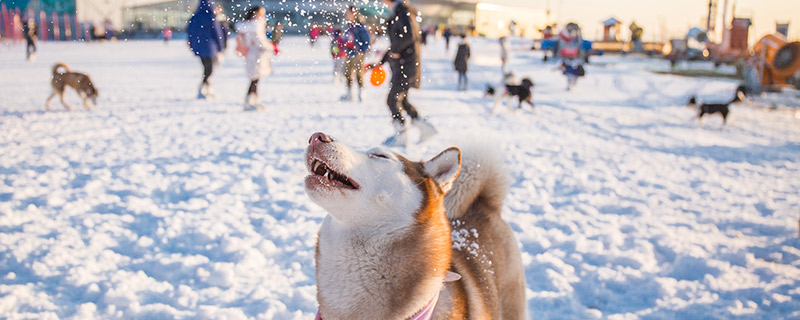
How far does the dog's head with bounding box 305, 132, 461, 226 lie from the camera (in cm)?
151

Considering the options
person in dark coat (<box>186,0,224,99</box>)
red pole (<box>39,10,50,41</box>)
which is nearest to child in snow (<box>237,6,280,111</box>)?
person in dark coat (<box>186,0,224,99</box>)

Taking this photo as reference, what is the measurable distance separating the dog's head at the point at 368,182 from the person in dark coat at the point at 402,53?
3.66m

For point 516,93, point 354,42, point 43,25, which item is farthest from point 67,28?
point 354,42

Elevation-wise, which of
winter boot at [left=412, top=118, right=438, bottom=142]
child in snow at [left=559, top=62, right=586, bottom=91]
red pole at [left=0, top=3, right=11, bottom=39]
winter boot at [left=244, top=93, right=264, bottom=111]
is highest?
red pole at [left=0, top=3, right=11, bottom=39]

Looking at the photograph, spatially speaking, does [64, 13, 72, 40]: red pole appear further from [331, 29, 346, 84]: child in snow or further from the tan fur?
the tan fur

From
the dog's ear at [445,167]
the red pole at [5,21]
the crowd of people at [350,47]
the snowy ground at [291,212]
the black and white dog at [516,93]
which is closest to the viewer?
the dog's ear at [445,167]

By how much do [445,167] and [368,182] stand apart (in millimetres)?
344

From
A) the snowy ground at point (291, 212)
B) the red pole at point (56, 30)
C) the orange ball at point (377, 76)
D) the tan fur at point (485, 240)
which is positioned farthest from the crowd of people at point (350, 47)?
the red pole at point (56, 30)

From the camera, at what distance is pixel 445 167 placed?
178cm

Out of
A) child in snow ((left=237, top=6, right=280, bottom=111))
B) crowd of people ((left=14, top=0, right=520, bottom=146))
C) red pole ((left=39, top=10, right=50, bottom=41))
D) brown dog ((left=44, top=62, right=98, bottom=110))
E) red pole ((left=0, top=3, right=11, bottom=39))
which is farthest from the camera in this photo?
red pole ((left=39, top=10, right=50, bottom=41))

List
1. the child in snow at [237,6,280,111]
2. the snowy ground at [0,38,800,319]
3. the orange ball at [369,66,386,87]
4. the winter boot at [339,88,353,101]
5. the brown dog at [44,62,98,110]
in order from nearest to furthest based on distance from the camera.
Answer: the snowy ground at [0,38,800,319] → the orange ball at [369,66,386,87] → the child in snow at [237,6,280,111] → the brown dog at [44,62,98,110] → the winter boot at [339,88,353,101]

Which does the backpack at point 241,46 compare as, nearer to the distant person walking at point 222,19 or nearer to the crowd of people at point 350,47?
the crowd of people at point 350,47

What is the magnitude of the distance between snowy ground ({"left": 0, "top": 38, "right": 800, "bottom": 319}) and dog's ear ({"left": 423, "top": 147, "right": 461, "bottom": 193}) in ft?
2.48

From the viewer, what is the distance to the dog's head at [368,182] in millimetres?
1514
